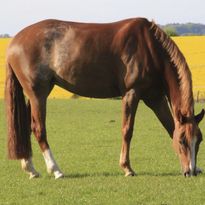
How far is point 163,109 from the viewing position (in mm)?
11266

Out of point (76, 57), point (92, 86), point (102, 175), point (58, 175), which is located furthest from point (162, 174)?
point (76, 57)

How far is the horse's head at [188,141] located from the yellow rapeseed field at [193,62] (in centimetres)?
2785

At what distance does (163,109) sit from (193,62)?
42.1 metres

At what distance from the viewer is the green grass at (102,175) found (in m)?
8.45

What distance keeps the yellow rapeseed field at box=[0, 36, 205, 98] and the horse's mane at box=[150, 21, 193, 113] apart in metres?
27.4

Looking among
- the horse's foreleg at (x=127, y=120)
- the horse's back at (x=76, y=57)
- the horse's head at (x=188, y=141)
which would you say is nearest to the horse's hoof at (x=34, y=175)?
the horse's foreleg at (x=127, y=120)

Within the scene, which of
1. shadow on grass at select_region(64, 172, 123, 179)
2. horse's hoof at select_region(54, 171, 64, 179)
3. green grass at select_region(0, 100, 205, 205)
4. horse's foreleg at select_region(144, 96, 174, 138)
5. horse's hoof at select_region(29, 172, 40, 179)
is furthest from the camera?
horse's foreleg at select_region(144, 96, 174, 138)

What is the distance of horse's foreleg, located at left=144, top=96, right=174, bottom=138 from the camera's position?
1116 centimetres

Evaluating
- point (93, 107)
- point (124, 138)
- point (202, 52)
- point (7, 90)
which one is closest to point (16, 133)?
point (7, 90)

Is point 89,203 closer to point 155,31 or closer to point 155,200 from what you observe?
point 155,200

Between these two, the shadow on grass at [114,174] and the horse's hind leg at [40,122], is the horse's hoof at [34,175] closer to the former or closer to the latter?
the horse's hind leg at [40,122]

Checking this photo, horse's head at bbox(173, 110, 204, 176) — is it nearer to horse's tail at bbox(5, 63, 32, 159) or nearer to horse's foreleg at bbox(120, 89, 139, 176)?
horse's foreleg at bbox(120, 89, 139, 176)

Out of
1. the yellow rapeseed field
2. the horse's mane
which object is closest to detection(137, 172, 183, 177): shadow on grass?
the horse's mane

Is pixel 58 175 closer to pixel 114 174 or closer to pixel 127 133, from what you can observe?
pixel 114 174
